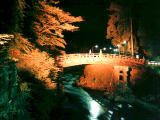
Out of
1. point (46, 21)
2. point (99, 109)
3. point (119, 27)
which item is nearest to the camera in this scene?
point (46, 21)

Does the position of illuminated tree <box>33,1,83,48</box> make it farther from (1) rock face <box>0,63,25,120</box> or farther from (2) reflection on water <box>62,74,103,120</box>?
(2) reflection on water <box>62,74,103,120</box>

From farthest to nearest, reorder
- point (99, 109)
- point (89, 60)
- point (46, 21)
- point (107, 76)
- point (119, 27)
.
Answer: point (119, 27)
point (107, 76)
point (89, 60)
point (99, 109)
point (46, 21)

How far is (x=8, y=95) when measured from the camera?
6.99 m

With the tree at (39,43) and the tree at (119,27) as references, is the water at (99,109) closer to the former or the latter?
the tree at (39,43)

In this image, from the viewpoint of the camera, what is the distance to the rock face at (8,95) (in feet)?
21.3

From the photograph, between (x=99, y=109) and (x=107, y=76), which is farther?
(x=107, y=76)

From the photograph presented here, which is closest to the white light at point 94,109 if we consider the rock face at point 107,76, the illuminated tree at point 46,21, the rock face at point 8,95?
the rock face at point 107,76

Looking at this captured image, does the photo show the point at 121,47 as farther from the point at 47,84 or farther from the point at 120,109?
the point at 47,84

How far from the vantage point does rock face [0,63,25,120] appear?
649 centimetres

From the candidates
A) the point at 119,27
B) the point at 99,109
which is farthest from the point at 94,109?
the point at 119,27

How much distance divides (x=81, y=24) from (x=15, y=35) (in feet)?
95.2

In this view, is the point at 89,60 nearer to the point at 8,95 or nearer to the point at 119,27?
the point at 119,27

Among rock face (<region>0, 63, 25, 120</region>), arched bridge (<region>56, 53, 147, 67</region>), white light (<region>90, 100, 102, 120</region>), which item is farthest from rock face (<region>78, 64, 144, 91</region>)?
rock face (<region>0, 63, 25, 120</region>)

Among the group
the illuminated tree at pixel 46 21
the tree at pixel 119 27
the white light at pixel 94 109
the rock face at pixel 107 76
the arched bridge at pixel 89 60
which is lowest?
the white light at pixel 94 109
